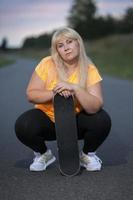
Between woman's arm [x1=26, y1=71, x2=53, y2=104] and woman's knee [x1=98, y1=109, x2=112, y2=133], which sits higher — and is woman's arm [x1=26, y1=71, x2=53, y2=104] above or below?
above

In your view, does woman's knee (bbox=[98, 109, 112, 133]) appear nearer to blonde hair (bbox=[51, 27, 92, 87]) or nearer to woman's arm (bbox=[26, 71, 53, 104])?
blonde hair (bbox=[51, 27, 92, 87])

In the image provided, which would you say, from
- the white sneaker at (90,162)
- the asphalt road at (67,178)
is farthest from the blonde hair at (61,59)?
the asphalt road at (67,178)

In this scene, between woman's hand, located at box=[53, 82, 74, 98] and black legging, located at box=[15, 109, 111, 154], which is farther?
black legging, located at box=[15, 109, 111, 154]

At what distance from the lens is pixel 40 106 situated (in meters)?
6.11

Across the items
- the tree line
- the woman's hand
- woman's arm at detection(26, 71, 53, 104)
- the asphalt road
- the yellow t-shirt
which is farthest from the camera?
the tree line

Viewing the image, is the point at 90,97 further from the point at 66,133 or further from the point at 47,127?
the point at 47,127

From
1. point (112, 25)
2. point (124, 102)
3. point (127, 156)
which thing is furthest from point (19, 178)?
point (112, 25)

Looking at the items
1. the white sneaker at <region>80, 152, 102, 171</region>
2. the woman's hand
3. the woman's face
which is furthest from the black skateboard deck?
the woman's face

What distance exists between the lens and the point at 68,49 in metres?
5.89

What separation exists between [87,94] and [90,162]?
0.64 meters

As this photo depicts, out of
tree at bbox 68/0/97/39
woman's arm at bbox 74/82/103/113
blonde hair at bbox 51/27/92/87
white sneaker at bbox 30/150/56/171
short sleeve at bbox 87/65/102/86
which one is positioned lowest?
tree at bbox 68/0/97/39

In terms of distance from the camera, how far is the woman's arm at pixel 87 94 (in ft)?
18.7

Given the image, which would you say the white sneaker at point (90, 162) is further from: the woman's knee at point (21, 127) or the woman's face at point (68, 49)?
the woman's face at point (68, 49)

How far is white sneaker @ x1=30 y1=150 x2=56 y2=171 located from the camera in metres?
6.04
